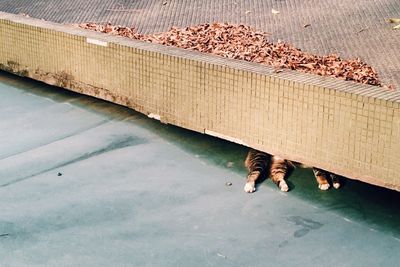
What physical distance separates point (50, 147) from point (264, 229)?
2478 mm

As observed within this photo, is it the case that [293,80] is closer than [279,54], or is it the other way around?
[293,80]

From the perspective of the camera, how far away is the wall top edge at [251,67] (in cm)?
451

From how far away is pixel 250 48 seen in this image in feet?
A: 22.0

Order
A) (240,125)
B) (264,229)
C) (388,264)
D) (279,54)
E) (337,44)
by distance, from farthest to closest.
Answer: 1. (337,44)
2. (279,54)
3. (240,125)
4. (264,229)
5. (388,264)

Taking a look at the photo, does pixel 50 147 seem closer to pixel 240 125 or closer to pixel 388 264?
pixel 240 125

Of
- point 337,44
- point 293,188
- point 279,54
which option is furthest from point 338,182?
point 337,44

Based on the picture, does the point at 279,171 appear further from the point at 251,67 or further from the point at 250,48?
the point at 250,48

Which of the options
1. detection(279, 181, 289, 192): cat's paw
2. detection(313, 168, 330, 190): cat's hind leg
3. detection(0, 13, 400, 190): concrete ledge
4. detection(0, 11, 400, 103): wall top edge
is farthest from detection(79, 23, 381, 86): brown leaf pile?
detection(279, 181, 289, 192): cat's paw

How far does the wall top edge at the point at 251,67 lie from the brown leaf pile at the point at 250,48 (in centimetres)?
49

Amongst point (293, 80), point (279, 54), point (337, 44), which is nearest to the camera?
point (293, 80)

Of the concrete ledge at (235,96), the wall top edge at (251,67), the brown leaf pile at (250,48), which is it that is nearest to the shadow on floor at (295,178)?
A: the concrete ledge at (235,96)

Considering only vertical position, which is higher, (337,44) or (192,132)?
(337,44)

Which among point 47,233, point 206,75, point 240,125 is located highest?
point 206,75

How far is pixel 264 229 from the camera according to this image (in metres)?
4.39
